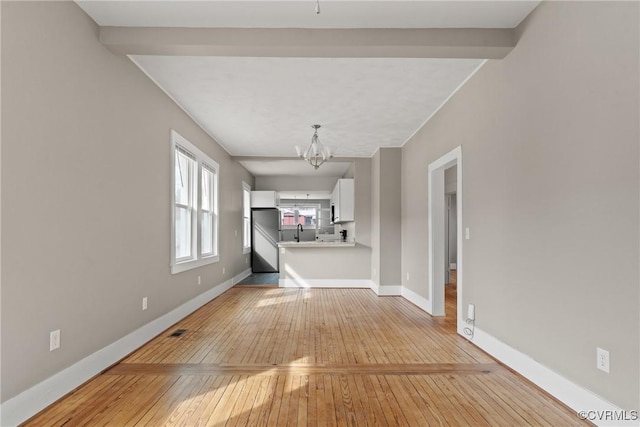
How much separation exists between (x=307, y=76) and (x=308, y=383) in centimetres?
281

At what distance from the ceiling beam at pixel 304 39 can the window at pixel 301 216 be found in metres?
8.27

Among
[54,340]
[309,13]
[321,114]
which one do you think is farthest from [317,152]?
[54,340]

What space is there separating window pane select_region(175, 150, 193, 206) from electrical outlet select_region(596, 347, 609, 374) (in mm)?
4478

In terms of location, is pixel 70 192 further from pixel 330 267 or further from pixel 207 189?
pixel 330 267

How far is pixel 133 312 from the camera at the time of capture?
3.36m

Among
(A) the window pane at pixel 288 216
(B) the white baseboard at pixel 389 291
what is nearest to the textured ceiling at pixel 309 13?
(B) the white baseboard at pixel 389 291

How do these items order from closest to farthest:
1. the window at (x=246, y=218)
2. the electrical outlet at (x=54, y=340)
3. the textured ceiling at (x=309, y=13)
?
the electrical outlet at (x=54, y=340) → the textured ceiling at (x=309, y=13) → the window at (x=246, y=218)

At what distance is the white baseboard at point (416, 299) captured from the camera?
16.8 ft

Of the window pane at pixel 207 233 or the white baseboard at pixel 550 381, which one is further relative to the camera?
the window pane at pixel 207 233

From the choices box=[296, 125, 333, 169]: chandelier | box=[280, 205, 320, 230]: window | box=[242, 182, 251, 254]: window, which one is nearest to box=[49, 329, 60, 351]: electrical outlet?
box=[296, 125, 333, 169]: chandelier

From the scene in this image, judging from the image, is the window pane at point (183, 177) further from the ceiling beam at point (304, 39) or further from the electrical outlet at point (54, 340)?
the electrical outlet at point (54, 340)

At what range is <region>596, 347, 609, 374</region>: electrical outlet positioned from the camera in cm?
200

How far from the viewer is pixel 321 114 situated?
187 inches

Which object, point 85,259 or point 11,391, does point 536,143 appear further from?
point 11,391
